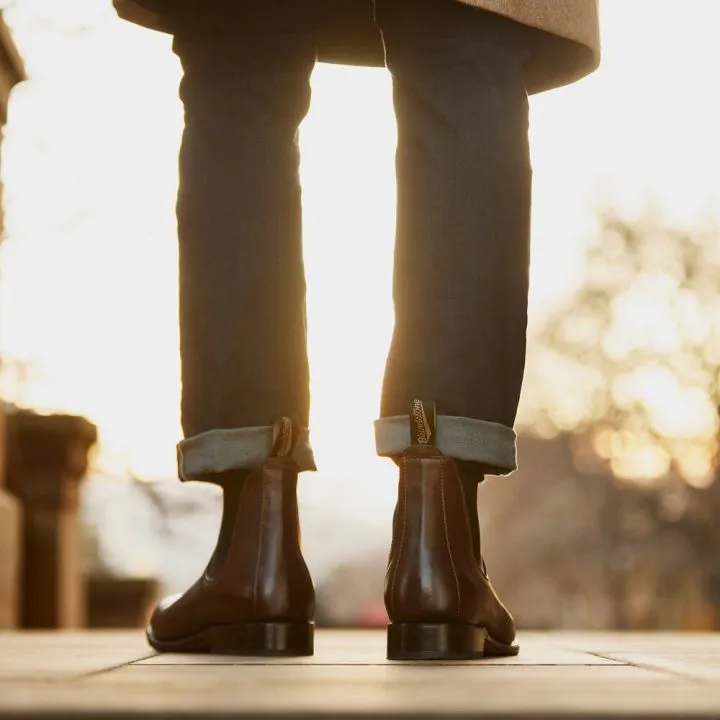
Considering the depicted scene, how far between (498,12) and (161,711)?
98cm

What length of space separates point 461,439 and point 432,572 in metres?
0.15

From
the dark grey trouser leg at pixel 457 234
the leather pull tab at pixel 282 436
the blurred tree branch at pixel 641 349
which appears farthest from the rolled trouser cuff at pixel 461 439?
the blurred tree branch at pixel 641 349

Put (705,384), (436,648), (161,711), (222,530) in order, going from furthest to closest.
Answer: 1. (705,384)
2. (222,530)
3. (436,648)
4. (161,711)

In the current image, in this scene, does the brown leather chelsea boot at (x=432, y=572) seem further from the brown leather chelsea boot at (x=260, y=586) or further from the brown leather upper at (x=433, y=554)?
the brown leather chelsea boot at (x=260, y=586)

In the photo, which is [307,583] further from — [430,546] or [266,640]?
[430,546]

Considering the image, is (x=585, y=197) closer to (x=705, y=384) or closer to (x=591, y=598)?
(x=705, y=384)

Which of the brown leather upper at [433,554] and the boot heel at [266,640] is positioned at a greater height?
the brown leather upper at [433,554]

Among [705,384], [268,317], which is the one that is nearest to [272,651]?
[268,317]

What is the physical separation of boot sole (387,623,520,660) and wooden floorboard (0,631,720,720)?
32mm

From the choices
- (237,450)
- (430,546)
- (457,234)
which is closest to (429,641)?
(430,546)

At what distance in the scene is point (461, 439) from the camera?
4.87ft

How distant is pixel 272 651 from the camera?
60.1 inches

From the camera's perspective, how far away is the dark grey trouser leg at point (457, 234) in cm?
149

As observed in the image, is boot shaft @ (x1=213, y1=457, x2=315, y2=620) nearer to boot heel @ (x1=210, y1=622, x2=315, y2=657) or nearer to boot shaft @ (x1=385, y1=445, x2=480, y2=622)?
boot heel @ (x1=210, y1=622, x2=315, y2=657)
